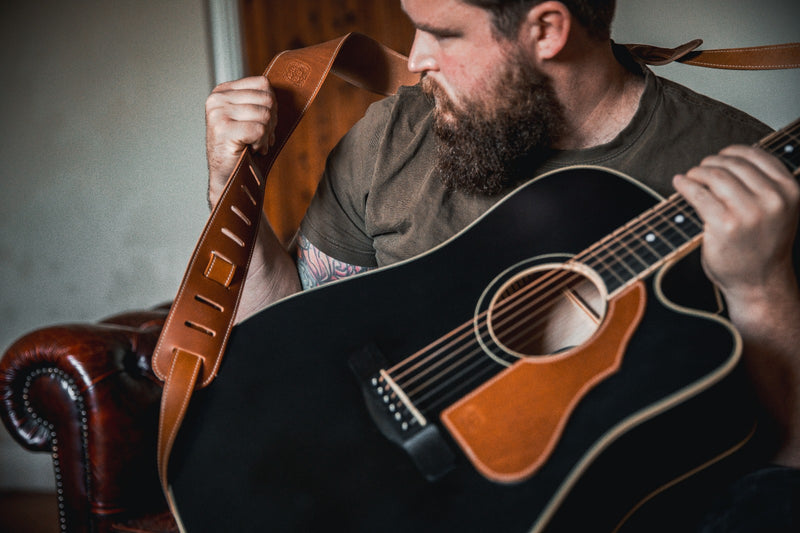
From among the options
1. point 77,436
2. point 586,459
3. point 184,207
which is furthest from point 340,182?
point 184,207

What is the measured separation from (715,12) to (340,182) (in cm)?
122

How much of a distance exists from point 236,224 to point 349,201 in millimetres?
364

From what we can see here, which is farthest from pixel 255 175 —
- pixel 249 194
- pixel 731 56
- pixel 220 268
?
pixel 731 56

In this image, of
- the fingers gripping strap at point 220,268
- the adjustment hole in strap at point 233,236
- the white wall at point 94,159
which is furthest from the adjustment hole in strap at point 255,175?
the white wall at point 94,159

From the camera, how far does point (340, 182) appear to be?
1229mm

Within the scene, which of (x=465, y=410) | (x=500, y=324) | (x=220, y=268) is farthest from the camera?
(x=220, y=268)

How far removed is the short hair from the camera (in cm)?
90

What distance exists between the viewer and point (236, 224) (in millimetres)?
900

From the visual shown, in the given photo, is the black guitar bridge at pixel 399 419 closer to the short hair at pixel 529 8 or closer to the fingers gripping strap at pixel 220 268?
the fingers gripping strap at pixel 220 268

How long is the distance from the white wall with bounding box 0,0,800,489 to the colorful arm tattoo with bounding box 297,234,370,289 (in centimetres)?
161

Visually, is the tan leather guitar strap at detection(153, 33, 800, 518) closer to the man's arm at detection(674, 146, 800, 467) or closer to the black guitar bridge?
the black guitar bridge

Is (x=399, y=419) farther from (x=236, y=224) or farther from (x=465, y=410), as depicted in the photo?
(x=236, y=224)

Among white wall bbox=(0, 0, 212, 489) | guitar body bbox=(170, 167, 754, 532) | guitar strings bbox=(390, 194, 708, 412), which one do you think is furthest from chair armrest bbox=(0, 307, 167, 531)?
white wall bbox=(0, 0, 212, 489)

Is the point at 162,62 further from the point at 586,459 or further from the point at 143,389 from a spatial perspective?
the point at 586,459
